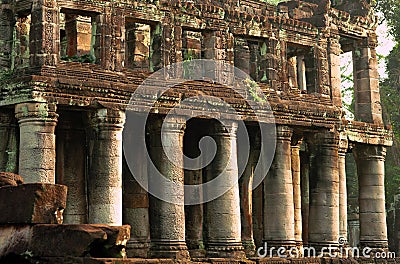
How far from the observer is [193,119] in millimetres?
24641

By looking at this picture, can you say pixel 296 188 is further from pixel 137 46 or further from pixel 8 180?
pixel 8 180

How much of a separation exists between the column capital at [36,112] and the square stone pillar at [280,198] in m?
7.44

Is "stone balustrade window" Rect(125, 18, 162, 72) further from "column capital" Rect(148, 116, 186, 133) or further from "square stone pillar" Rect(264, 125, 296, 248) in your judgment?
"square stone pillar" Rect(264, 125, 296, 248)

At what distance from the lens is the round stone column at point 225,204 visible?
2395cm

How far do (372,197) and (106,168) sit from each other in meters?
11.4

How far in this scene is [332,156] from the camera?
27125 millimetres

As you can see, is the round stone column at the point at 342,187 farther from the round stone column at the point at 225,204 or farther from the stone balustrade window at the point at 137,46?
the stone balustrade window at the point at 137,46

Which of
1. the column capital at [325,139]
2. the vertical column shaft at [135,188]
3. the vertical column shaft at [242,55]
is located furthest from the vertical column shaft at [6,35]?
the column capital at [325,139]

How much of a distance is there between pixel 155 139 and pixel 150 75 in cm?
171

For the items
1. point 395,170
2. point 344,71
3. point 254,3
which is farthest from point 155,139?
point 344,71

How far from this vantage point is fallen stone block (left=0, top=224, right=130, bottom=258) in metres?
13.6

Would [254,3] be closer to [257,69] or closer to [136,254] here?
[257,69]

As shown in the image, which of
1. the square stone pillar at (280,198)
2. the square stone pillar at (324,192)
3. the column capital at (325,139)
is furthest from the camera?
the column capital at (325,139)

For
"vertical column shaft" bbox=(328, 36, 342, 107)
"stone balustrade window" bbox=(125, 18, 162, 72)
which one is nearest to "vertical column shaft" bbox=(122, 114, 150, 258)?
A: "stone balustrade window" bbox=(125, 18, 162, 72)
